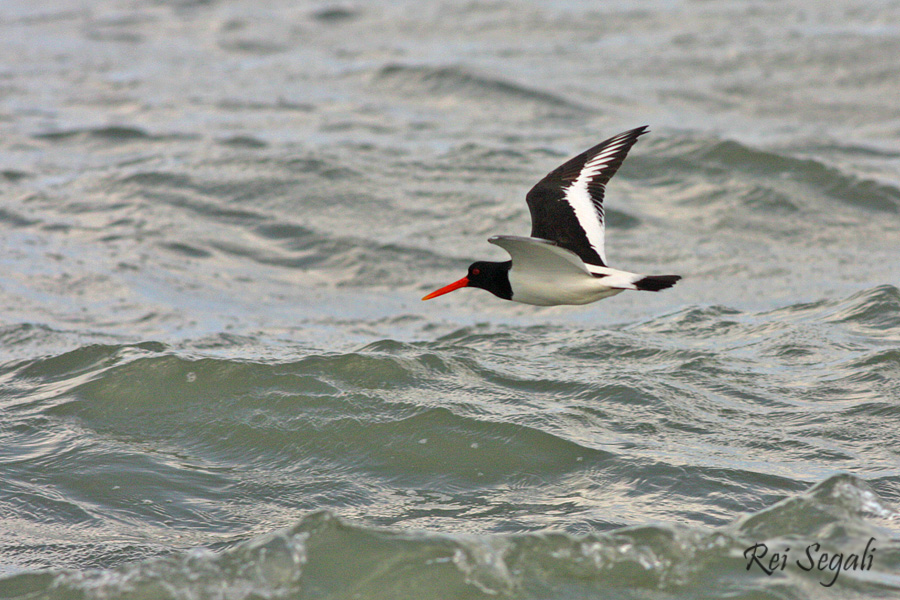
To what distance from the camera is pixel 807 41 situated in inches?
680

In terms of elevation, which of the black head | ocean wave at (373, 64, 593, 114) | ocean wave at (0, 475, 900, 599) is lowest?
ocean wave at (0, 475, 900, 599)

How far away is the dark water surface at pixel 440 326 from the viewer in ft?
17.1

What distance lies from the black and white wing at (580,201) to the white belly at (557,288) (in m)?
0.33

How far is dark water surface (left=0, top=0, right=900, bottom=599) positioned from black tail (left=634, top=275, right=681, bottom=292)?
108 centimetres

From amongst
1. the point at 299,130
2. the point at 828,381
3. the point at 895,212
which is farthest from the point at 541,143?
the point at 828,381

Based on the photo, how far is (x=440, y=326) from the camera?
361 inches

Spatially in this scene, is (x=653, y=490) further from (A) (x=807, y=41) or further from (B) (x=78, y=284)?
(A) (x=807, y=41)

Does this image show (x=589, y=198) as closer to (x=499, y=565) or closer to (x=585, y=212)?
(x=585, y=212)

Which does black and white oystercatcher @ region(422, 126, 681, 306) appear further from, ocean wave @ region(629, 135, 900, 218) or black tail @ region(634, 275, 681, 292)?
ocean wave @ region(629, 135, 900, 218)

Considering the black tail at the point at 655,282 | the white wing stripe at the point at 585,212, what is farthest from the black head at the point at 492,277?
the black tail at the point at 655,282

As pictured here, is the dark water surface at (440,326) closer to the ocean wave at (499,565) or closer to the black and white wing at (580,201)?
the ocean wave at (499,565)

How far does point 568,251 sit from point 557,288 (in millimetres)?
532

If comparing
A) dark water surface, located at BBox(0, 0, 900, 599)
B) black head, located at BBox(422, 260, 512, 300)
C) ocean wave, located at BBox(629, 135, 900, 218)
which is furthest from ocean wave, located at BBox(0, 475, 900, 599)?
ocean wave, located at BBox(629, 135, 900, 218)

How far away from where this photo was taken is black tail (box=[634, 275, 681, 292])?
558cm
